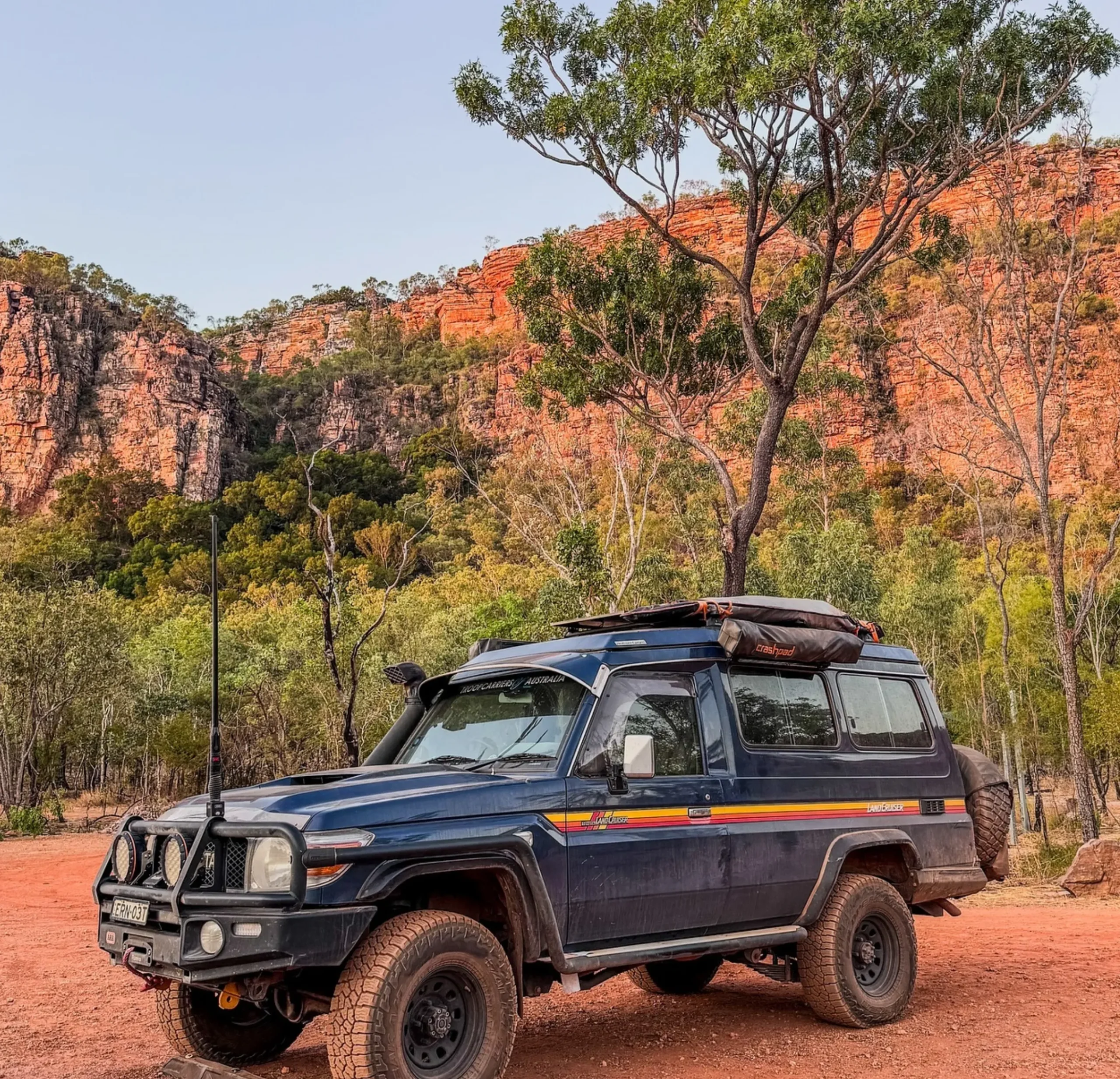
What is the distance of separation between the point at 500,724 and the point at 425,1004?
5.42ft

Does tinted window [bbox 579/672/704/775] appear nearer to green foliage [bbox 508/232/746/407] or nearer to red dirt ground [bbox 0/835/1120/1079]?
red dirt ground [bbox 0/835/1120/1079]

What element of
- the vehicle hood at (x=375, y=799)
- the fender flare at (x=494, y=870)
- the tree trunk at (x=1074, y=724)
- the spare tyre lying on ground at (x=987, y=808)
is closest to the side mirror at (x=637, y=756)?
the vehicle hood at (x=375, y=799)

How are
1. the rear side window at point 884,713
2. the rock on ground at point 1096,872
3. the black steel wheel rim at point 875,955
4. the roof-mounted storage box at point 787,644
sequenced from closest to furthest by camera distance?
1. the roof-mounted storage box at point 787,644
2. the black steel wheel rim at point 875,955
3. the rear side window at point 884,713
4. the rock on ground at point 1096,872

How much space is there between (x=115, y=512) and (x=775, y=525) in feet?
168

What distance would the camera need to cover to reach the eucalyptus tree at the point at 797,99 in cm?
1612

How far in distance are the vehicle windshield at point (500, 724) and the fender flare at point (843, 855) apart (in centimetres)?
209

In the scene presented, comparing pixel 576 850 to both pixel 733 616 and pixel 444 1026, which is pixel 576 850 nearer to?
pixel 444 1026

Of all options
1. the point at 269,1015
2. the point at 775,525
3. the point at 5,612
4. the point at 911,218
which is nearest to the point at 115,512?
the point at 775,525

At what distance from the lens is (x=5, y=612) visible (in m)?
32.1

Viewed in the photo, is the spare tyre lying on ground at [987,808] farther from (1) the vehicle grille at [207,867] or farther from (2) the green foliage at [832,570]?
(2) the green foliage at [832,570]

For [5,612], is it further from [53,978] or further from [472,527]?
[472,527]

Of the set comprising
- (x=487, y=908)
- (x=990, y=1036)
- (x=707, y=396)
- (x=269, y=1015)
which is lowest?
(x=990, y=1036)

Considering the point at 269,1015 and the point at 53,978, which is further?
the point at 53,978

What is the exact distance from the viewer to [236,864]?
5.19 metres
